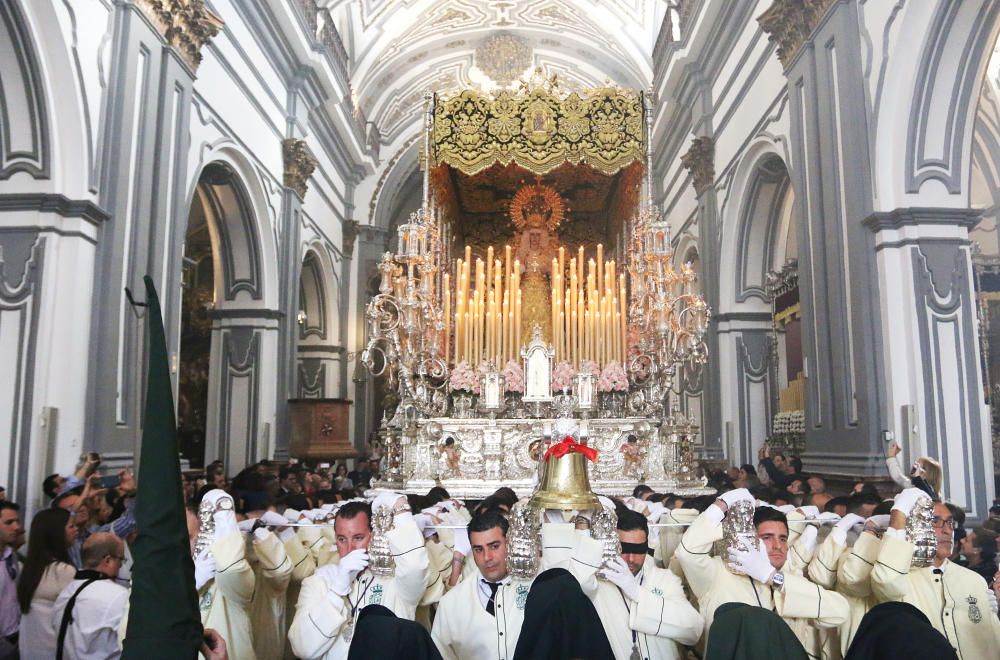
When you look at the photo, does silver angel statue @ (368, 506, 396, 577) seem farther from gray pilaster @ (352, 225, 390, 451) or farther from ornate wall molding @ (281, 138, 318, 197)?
gray pilaster @ (352, 225, 390, 451)

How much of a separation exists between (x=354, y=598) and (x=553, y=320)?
621 centimetres

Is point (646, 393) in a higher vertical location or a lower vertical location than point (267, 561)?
higher

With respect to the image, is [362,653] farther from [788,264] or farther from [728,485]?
[788,264]

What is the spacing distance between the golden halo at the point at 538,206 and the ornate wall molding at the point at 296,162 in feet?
14.5

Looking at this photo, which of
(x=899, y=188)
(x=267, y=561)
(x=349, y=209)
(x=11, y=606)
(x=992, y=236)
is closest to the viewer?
(x=267, y=561)

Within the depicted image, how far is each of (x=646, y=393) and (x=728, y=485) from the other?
4.08ft

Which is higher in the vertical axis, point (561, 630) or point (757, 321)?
point (757, 321)

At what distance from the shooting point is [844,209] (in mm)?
7773

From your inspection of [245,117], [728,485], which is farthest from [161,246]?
[728,485]

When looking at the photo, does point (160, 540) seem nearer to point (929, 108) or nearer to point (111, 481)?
point (111, 481)

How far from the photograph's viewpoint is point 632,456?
832cm

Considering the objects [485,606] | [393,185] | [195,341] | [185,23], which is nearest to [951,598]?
[485,606]

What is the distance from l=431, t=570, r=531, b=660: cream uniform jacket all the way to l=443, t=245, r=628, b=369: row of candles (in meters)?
5.80

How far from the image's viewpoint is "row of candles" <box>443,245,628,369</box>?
9.41m
